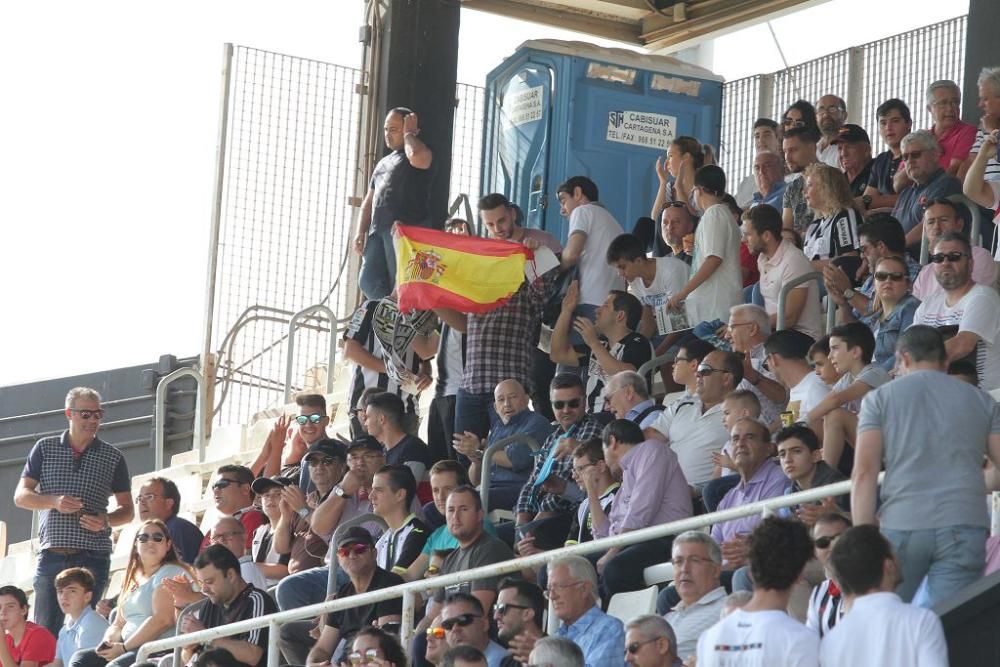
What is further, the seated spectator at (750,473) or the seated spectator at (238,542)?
the seated spectator at (238,542)

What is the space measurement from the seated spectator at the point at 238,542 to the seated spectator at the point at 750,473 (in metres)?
3.39

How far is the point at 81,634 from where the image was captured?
35.8 feet

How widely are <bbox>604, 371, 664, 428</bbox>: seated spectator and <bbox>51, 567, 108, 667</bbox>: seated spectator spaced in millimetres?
3485

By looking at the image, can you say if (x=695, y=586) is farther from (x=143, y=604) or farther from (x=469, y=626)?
(x=143, y=604)

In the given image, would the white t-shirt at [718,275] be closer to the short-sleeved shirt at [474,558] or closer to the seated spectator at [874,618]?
the short-sleeved shirt at [474,558]

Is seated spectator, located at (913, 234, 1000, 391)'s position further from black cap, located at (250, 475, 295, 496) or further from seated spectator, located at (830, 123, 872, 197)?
black cap, located at (250, 475, 295, 496)

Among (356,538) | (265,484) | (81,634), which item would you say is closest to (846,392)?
(356,538)

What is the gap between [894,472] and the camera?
6.15 m

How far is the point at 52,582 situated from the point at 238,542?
177 centimetres

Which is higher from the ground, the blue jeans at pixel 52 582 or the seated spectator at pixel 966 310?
the seated spectator at pixel 966 310

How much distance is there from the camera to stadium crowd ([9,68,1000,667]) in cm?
611

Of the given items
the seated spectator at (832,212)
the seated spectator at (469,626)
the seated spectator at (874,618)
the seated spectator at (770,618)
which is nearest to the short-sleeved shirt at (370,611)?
the seated spectator at (469,626)

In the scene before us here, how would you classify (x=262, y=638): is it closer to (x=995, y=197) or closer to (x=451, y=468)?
(x=451, y=468)

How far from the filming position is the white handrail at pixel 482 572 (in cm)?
648
